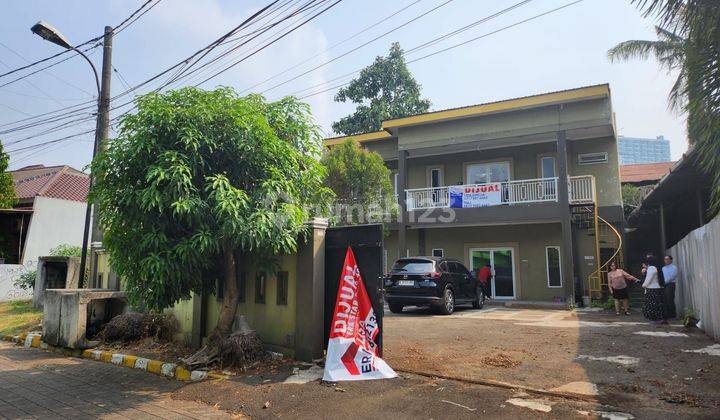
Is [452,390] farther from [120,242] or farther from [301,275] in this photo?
[120,242]

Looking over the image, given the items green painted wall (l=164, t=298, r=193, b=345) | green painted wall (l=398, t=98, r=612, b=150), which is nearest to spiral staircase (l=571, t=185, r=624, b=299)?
green painted wall (l=398, t=98, r=612, b=150)

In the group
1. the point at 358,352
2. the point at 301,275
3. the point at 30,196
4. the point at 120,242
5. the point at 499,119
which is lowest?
the point at 358,352

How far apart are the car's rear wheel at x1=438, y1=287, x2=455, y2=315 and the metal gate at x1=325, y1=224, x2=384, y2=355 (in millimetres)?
5802

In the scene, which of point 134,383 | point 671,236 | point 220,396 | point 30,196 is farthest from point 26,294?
point 671,236

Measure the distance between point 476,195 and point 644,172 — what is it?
17598 millimetres

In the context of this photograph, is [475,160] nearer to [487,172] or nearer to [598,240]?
[487,172]

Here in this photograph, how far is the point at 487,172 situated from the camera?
19562 millimetres

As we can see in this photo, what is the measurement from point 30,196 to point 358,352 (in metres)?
24.7

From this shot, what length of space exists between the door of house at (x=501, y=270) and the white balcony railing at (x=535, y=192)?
2.28m

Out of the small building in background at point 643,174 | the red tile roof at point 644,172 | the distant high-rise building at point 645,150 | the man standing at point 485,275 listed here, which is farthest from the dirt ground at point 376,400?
the distant high-rise building at point 645,150

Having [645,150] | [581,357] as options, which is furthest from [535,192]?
[645,150]

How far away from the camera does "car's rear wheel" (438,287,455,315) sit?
12.7 meters

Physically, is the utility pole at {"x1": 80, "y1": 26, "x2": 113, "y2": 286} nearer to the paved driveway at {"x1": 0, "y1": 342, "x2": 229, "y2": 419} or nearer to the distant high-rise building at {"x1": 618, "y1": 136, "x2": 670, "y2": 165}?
the paved driveway at {"x1": 0, "y1": 342, "x2": 229, "y2": 419}

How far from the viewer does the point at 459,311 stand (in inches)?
560
